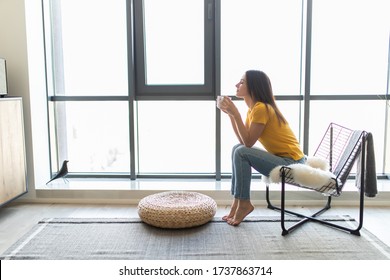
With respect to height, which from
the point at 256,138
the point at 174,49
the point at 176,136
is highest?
the point at 174,49

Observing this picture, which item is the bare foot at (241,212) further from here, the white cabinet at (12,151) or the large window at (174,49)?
the white cabinet at (12,151)

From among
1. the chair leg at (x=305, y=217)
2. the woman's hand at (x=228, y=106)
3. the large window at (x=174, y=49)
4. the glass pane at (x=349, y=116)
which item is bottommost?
the chair leg at (x=305, y=217)

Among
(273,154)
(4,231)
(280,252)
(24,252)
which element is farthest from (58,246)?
(273,154)

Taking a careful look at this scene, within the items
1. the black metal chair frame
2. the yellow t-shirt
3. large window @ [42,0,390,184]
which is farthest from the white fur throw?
large window @ [42,0,390,184]

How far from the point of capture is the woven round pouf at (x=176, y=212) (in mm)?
2520

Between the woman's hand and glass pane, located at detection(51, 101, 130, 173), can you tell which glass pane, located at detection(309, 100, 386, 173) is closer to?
the woman's hand

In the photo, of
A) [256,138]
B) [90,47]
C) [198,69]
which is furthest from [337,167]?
[90,47]

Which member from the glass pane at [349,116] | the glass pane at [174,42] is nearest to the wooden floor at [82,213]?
the glass pane at [349,116]

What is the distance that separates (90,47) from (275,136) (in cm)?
187

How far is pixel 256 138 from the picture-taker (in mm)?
2535

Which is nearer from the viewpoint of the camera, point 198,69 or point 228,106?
point 228,106

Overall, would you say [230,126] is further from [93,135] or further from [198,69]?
[93,135]

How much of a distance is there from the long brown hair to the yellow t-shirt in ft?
0.13

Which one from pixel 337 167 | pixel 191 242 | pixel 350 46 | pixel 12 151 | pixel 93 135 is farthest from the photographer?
pixel 93 135
